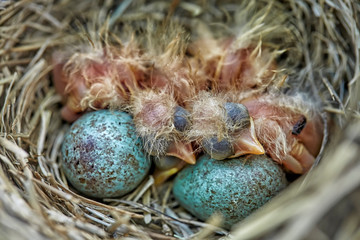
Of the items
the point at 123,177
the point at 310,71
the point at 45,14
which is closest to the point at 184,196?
the point at 123,177

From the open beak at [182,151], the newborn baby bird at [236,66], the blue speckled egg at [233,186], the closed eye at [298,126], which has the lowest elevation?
→ the blue speckled egg at [233,186]

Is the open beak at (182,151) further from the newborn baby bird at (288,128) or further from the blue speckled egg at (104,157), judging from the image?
the newborn baby bird at (288,128)

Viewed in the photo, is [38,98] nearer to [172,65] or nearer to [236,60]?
[172,65]

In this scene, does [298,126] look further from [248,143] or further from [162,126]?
[162,126]

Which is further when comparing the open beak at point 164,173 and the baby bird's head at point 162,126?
the open beak at point 164,173

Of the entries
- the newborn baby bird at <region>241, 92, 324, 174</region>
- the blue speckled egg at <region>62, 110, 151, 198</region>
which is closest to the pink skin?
the newborn baby bird at <region>241, 92, 324, 174</region>

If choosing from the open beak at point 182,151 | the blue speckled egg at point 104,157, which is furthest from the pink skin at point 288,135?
the blue speckled egg at point 104,157

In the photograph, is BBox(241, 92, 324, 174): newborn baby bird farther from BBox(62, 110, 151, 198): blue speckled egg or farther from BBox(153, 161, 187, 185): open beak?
BBox(62, 110, 151, 198): blue speckled egg

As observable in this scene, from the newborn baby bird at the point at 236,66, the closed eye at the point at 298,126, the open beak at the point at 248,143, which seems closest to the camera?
the open beak at the point at 248,143
